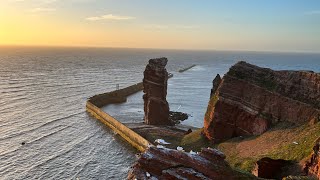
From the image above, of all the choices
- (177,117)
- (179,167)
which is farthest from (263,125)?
(177,117)

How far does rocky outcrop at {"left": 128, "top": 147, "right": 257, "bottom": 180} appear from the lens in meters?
19.1

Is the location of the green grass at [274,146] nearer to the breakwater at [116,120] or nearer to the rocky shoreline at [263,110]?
the rocky shoreline at [263,110]

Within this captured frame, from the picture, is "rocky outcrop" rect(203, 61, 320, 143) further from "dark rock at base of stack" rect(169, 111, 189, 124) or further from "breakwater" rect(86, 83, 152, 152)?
"dark rock at base of stack" rect(169, 111, 189, 124)

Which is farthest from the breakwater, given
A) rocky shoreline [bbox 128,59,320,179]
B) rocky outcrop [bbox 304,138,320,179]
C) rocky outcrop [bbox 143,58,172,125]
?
rocky outcrop [bbox 304,138,320,179]

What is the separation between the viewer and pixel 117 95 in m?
103

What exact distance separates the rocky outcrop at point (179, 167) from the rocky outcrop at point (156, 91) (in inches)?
1822

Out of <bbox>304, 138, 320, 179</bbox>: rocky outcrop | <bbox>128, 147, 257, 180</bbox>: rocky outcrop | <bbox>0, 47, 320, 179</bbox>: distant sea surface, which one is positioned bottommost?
<bbox>0, 47, 320, 179</bbox>: distant sea surface

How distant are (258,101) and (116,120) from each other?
30946 millimetres

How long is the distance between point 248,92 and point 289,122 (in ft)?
21.7

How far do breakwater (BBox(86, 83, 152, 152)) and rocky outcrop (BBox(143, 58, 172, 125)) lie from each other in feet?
21.2

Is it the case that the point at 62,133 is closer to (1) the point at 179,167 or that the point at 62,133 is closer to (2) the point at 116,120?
(2) the point at 116,120

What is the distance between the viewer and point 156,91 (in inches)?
2630

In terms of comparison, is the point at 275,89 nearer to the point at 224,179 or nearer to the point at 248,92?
the point at 248,92

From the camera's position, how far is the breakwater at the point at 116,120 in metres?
56.3
